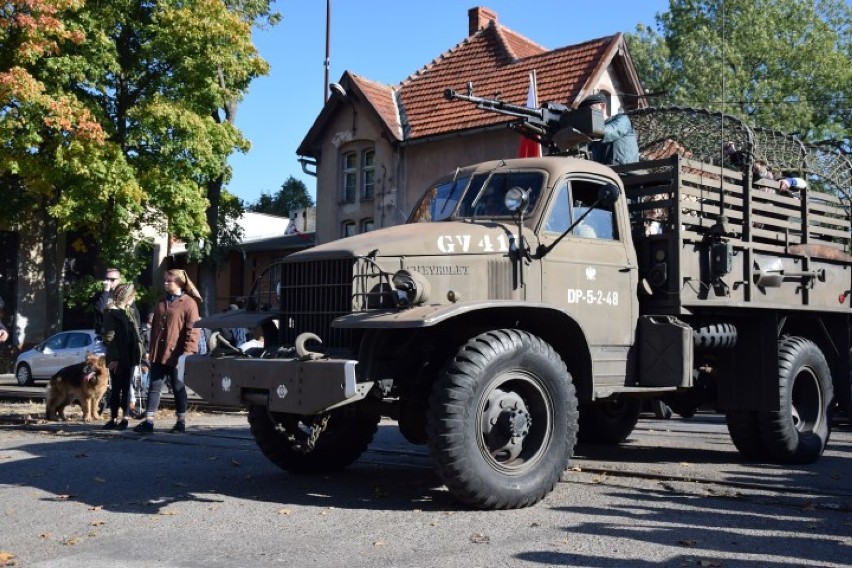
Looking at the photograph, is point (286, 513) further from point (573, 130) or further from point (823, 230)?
point (823, 230)

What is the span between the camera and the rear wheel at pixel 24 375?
24.5 meters

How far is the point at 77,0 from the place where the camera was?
22266 millimetres

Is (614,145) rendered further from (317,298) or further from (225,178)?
(225,178)

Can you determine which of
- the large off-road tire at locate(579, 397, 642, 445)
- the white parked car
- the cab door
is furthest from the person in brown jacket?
the white parked car

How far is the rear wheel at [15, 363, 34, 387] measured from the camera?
2450 cm

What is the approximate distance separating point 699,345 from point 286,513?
13.6 ft

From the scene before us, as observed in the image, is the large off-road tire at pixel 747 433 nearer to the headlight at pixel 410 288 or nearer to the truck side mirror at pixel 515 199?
the truck side mirror at pixel 515 199

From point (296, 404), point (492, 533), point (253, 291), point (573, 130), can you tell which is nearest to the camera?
point (492, 533)

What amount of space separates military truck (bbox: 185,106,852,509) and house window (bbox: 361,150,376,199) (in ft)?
65.8

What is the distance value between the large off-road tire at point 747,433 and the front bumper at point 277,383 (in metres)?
4.46

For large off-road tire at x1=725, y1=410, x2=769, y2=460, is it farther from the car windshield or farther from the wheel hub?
the wheel hub

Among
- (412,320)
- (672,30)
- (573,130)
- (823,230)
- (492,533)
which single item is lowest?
(492,533)

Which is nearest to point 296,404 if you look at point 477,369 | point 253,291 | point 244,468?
point 477,369

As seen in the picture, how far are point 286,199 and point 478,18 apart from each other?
3717cm
